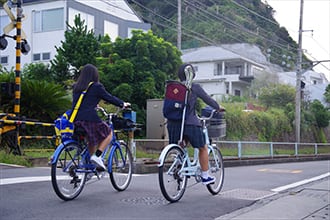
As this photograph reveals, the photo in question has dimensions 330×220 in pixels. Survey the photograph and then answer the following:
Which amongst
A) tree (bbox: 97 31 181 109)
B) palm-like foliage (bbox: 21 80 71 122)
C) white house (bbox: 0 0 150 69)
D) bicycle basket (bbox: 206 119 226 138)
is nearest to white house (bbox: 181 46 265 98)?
white house (bbox: 0 0 150 69)

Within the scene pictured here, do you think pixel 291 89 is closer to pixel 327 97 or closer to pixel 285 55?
pixel 327 97

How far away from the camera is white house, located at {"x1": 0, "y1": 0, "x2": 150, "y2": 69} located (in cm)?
3356

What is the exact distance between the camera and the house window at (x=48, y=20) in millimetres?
33594

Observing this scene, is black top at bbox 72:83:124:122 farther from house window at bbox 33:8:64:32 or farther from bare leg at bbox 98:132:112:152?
house window at bbox 33:8:64:32

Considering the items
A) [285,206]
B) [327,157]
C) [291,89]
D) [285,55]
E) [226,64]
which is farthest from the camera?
[285,55]

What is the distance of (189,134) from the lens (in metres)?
6.80

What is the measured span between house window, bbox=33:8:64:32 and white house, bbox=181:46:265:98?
21576mm

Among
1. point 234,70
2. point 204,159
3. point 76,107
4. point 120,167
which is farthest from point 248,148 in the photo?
point 234,70

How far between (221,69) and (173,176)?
49292mm

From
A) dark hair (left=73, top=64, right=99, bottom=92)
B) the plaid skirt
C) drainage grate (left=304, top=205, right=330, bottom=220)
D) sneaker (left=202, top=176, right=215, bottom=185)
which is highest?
dark hair (left=73, top=64, right=99, bottom=92)

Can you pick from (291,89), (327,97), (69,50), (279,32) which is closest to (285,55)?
(279,32)

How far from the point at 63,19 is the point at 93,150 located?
28521mm

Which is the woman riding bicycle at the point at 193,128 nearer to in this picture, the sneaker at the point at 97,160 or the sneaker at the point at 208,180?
the sneaker at the point at 208,180

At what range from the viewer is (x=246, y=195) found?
7648 mm
